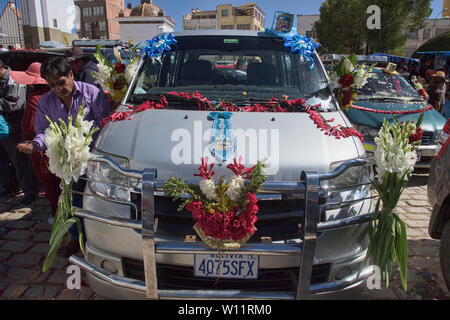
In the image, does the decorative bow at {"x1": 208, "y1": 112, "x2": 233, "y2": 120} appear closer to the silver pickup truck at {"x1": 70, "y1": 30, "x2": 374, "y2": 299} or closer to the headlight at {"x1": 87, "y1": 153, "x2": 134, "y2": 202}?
the silver pickup truck at {"x1": 70, "y1": 30, "x2": 374, "y2": 299}

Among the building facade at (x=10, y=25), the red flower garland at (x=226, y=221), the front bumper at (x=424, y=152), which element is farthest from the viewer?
the building facade at (x=10, y=25)

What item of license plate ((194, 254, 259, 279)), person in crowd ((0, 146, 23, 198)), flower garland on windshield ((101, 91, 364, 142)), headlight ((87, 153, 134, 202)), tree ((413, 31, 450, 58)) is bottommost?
person in crowd ((0, 146, 23, 198))

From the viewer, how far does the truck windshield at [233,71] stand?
311 centimetres

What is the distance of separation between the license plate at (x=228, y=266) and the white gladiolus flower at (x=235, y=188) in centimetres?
39

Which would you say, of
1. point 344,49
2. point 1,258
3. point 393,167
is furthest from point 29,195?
point 344,49

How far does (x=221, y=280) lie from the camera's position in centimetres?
216

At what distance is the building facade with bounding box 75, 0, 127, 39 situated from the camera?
68.2 meters

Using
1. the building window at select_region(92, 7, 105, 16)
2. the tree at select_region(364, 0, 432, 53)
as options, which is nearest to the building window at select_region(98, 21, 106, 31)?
the building window at select_region(92, 7, 105, 16)

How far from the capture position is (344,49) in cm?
3272

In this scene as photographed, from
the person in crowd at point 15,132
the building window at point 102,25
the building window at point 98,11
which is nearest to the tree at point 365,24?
the person in crowd at point 15,132

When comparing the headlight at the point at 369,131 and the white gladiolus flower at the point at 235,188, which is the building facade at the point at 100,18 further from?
the white gladiolus flower at the point at 235,188

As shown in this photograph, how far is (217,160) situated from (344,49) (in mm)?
34542

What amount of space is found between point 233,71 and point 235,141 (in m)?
1.32

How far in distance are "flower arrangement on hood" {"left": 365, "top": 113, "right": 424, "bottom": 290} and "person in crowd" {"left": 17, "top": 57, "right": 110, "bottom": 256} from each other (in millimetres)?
2474
